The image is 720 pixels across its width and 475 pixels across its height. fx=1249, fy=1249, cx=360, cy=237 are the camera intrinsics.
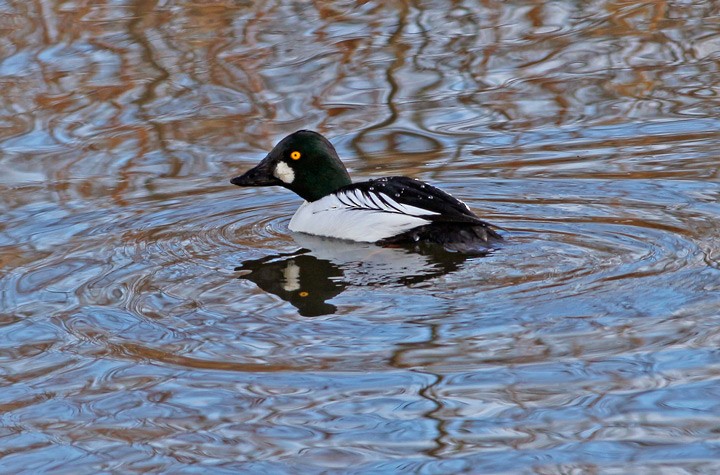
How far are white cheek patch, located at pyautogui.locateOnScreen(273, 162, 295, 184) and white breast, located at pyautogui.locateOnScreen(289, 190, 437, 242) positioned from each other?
0.21 metres

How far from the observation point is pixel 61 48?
12.6 metres

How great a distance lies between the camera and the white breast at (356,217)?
7.68 metres

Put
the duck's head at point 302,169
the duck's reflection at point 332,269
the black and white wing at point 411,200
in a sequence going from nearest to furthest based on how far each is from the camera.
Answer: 1. the duck's reflection at point 332,269
2. the black and white wing at point 411,200
3. the duck's head at point 302,169

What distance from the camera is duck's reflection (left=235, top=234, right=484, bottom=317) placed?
22.7 feet

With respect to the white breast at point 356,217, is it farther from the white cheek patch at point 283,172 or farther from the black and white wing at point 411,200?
the white cheek patch at point 283,172

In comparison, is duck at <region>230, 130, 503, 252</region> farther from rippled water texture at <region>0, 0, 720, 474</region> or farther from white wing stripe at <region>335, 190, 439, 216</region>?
rippled water texture at <region>0, 0, 720, 474</region>

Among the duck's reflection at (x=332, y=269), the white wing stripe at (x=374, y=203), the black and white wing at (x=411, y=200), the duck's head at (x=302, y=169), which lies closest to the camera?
the duck's reflection at (x=332, y=269)

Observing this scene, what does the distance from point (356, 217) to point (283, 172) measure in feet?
2.48

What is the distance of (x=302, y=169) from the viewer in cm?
846

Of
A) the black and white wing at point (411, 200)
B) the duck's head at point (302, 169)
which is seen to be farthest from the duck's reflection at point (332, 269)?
the duck's head at point (302, 169)

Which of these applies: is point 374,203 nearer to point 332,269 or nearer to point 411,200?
point 411,200

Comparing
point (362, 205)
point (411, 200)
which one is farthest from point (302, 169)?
point (411, 200)

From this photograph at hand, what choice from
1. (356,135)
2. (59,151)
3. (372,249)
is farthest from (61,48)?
(372,249)

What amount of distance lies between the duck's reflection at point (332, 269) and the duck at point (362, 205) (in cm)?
9
